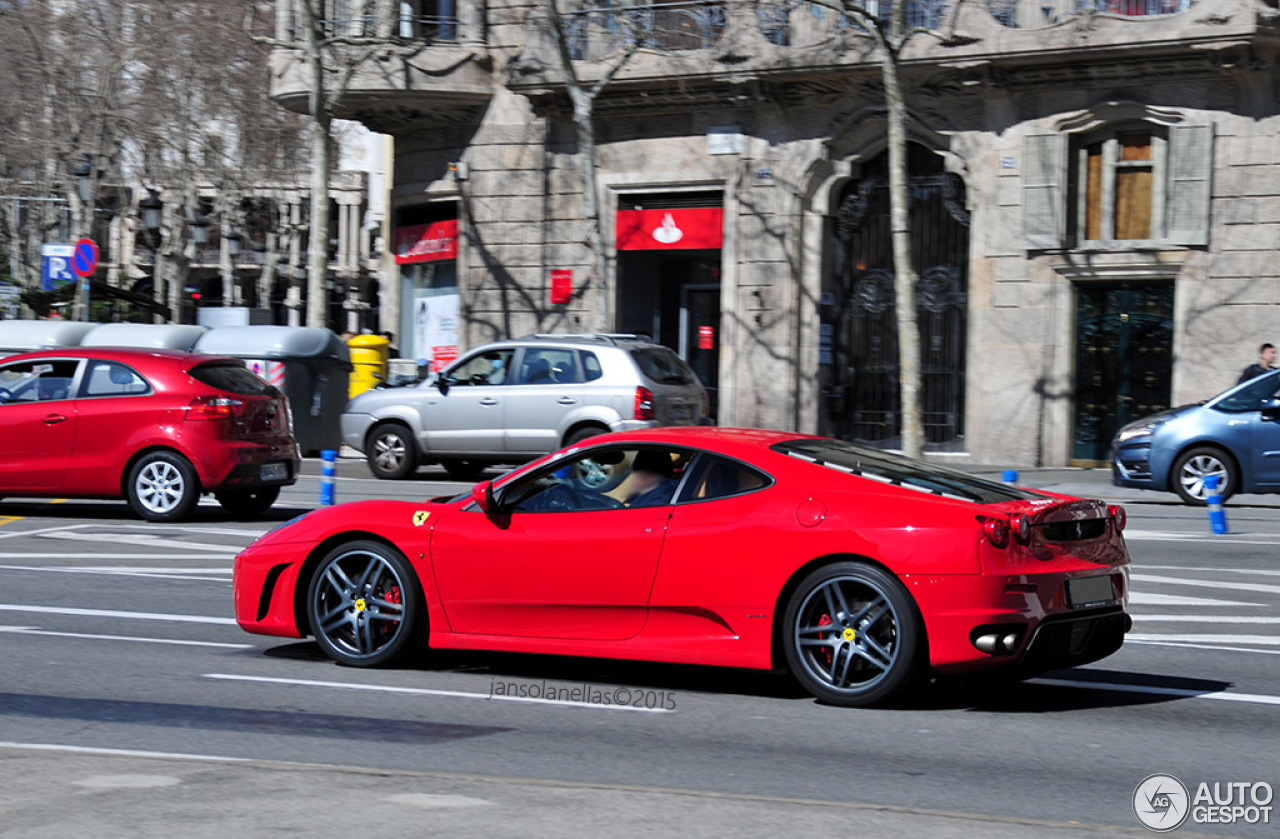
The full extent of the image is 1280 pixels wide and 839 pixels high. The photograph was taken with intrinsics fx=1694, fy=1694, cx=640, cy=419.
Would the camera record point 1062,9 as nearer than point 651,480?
No

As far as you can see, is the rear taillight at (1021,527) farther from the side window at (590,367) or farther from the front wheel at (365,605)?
the side window at (590,367)

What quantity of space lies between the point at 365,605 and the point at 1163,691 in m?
3.64

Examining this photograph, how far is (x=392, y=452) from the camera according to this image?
20.6m

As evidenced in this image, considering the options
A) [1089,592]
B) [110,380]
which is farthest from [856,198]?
[1089,592]

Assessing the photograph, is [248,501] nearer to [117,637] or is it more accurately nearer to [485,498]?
[117,637]

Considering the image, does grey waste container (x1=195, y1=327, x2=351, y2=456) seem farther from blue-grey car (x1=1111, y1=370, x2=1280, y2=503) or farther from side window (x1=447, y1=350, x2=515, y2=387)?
blue-grey car (x1=1111, y1=370, x2=1280, y2=503)

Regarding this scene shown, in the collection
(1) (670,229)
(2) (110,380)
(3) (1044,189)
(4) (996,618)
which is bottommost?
(4) (996,618)

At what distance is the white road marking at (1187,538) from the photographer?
46.9ft

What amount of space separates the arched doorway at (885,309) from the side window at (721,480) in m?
18.9

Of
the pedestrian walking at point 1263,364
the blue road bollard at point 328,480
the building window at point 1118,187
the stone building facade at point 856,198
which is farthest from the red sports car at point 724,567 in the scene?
the stone building facade at point 856,198

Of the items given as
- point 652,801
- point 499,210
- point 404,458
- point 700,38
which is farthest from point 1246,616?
point 499,210

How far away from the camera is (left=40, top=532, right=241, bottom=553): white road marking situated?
13.0m

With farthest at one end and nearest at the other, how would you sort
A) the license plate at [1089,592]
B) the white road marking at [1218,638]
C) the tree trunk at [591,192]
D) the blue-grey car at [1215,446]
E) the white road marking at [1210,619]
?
the tree trunk at [591,192] < the blue-grey car at [1215,446] < the white road marking at [1210,619] < the white road marking at [1218,638] < the license plate at [1089,592]

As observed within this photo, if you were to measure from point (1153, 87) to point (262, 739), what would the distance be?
1999cm
